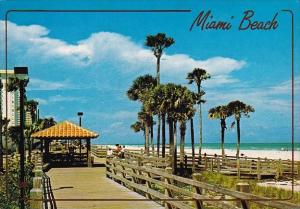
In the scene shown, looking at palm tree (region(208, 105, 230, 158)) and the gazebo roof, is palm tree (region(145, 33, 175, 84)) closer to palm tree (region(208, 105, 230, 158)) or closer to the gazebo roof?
palm tree (region(208, 105, 230, 158))

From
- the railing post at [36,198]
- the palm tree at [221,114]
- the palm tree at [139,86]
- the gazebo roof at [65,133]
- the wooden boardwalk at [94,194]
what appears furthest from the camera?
the palm tree at [221,114]

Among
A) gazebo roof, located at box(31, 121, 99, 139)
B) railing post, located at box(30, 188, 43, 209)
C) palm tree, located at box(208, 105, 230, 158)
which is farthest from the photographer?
palm tree, located at box(208, 105, 230, 158)

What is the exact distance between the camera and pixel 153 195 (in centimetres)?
1239

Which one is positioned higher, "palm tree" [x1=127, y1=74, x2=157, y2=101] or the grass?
"palm tree" [x1=127, y1=74, x2=157, y2=101]

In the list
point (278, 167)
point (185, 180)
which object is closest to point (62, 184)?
point (185, 180)

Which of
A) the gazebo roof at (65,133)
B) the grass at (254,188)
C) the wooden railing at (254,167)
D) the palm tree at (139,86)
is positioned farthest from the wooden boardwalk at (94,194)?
the palm tree at (139,86)

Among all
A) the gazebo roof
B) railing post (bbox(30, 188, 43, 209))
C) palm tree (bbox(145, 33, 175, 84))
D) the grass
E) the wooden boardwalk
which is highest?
palm tree (bbox(145, 33, 175, 84))

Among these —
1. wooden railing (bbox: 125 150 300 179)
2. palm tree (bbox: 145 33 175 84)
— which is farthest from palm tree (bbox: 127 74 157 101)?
wooden railing (bbox: 125 150 300 179)

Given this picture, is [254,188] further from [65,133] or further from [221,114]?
[221,114]

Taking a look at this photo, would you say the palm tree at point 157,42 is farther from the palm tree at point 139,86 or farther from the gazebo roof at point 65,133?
the gazebo roof at point 65,133

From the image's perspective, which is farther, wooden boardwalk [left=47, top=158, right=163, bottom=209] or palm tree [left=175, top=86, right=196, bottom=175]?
palm tree [left=175, top=86, right=196, bottom=175]

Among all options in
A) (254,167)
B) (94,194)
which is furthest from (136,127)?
(94,194)

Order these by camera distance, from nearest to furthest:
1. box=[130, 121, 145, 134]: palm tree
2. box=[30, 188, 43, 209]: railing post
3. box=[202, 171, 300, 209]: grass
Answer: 1. box=[30, 188, 43, 209]: railing post
2. box=[202, 171, 300, 209]: grass
3. box=[130, 121, 145, 134]: palm tree

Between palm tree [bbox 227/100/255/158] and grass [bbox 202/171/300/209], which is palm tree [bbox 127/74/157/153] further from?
grass [bbox 202/171/300/209]
